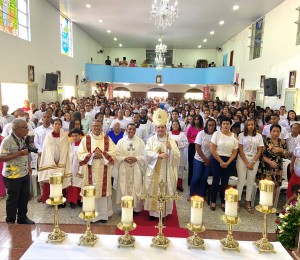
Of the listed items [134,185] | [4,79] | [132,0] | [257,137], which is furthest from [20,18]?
[257,137]

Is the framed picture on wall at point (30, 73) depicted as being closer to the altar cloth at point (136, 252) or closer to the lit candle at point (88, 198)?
the altar cloth at point (136, 252)

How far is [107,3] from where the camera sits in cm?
1265

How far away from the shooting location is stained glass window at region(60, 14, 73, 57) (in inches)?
603

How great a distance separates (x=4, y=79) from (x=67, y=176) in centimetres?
639

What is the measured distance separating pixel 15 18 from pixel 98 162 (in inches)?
340

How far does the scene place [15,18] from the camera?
1029cm

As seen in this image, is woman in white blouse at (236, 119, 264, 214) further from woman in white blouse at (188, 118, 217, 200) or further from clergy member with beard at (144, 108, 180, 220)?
clergy member with beard at (144, 108, 180, 220)

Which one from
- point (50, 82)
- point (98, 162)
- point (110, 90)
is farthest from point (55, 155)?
point (110, 90)

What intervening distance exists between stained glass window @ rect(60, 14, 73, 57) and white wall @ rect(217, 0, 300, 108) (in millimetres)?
10695

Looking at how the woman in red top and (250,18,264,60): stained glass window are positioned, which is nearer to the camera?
the woman in red top

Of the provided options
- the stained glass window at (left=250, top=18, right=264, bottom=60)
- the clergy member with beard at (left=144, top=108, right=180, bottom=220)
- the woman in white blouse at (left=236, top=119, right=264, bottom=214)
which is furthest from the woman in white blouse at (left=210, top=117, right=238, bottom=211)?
the stained glass window at (left=250, top=18, right=264, bottom=60)

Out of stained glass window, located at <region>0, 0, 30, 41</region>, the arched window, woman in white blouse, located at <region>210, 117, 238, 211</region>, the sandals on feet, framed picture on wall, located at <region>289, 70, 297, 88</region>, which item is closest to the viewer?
woman in white blouse, located at <region>210, 117, 238, 211</region>

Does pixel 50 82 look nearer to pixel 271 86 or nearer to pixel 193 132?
pixel 193 132

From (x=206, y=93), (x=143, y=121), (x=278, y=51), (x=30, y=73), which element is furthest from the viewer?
(x=206, y=93)
